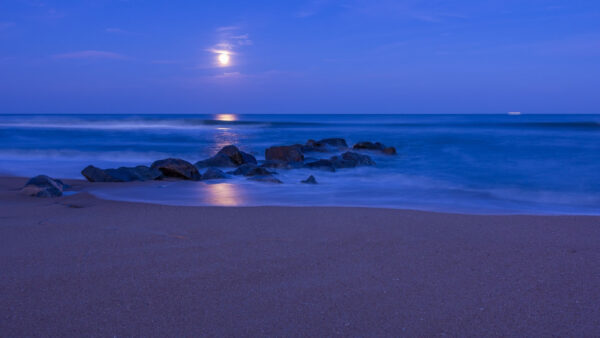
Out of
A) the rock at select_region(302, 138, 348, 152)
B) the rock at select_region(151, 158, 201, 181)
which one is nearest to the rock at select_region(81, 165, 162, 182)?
the rock at select_region(151, 158, 201, 181)

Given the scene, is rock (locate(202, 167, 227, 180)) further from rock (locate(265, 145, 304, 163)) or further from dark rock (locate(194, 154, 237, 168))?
rock (locate(265, 145, 304, 163))

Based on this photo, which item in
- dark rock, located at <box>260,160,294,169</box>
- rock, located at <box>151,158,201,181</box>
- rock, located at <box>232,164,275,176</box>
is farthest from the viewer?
dark rock, located at <box>260,160,294,169</box>

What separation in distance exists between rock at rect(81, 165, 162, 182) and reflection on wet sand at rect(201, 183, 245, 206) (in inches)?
42.3

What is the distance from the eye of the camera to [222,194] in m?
5.79

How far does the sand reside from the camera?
1.97 m

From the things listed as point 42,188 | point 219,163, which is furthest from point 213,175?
point 42,188

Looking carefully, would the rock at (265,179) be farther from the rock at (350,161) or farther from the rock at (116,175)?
the rock at (350,161)

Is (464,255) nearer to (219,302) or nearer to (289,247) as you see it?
(289,247)

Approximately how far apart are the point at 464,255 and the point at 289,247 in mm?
1151

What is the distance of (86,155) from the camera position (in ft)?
44.6

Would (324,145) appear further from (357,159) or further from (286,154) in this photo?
(357,159)

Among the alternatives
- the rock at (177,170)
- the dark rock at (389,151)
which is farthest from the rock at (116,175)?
the dark rock at (389,151)

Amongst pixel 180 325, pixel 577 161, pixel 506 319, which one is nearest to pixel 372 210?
pixel 506 319

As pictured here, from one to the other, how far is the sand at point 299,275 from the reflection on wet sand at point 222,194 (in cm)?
111
